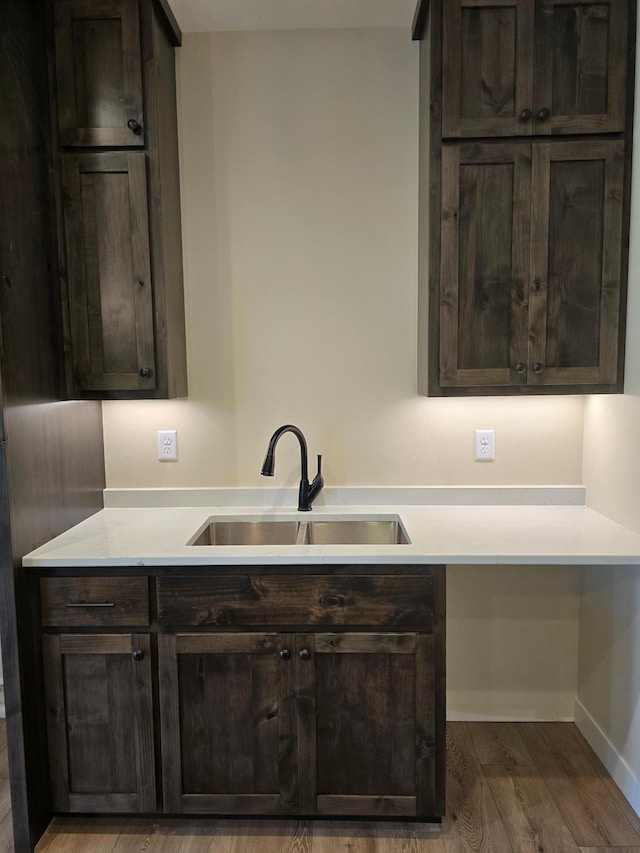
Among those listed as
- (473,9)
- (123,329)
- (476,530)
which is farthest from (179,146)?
(476,530)

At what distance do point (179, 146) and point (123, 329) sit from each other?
766mm

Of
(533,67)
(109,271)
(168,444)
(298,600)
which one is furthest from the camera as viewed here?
(168,444)

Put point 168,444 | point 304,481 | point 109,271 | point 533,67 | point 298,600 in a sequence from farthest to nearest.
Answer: point 168,444, point 304,481, point 109,271, point 533,67, point 298,600

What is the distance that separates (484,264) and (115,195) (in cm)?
125

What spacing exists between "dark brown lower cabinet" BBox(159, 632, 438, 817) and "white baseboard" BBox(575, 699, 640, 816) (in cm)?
68

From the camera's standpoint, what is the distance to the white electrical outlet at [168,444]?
7.64 ft

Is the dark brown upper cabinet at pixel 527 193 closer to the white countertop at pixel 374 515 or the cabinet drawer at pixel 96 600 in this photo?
the white countertop at pixel 374 515

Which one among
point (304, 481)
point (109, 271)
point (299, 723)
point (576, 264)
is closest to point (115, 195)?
point (109, 271)

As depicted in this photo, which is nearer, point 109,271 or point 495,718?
point 109,271

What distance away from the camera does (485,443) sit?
90.0 inches

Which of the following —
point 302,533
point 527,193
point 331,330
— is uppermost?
point 527,193

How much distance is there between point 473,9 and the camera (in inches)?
73.8

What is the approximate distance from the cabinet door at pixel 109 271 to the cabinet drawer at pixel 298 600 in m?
0.73

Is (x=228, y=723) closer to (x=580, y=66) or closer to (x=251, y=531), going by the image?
(x=251, y=531)
